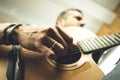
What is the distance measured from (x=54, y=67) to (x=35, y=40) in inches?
4.8

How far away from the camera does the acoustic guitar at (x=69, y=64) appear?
769 millimetres

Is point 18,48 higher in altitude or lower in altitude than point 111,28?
higher

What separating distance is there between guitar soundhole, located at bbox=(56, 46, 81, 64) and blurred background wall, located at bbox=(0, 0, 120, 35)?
113 centimetres

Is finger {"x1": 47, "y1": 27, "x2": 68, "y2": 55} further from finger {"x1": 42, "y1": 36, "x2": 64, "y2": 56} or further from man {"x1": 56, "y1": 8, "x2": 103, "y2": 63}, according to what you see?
man {"x1": 56, "y1": 8, "x2": 103, "y2": 63}

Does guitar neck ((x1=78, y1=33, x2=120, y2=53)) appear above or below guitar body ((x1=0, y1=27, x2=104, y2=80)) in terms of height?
above

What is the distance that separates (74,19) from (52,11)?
0.54 m

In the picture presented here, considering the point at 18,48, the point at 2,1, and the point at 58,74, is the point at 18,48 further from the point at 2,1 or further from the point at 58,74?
the point at 2,1

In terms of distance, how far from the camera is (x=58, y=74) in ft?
2.54

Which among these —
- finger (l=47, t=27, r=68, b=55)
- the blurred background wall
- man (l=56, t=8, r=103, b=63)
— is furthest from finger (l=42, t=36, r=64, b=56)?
the blurred background wall

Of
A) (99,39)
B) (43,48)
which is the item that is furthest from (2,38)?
(99,39)

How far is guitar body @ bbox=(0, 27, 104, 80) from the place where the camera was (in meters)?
0.77

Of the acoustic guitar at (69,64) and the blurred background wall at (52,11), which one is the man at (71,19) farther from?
the acoustic guitar at (69,64)

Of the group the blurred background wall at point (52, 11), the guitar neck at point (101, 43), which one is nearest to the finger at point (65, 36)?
the guitar neck at point (101, 43)

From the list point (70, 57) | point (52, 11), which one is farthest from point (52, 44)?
point (52, 11)
